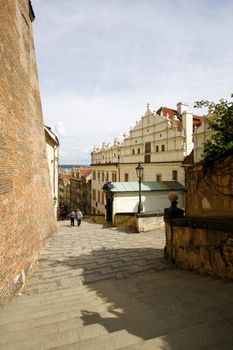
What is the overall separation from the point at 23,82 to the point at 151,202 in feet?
47.2

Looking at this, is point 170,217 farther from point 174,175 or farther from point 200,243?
point 174,175

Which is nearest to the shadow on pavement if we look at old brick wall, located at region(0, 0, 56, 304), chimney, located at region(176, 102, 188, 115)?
old brick wall, located at region(0, 0, 56, 304)

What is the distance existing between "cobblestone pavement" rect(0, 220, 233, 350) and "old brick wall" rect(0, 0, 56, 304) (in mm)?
719

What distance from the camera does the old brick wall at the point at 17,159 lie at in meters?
5.88

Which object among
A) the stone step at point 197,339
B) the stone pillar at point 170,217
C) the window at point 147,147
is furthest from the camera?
the window at point 147,147

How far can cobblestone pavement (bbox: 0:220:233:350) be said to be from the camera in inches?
119

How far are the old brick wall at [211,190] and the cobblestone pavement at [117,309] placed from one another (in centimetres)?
168

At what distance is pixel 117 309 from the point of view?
4430 mm

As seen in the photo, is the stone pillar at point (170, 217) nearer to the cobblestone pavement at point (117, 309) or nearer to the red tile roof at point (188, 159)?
the cobblestone pavement at point (117, 309)

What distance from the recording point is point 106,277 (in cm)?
725

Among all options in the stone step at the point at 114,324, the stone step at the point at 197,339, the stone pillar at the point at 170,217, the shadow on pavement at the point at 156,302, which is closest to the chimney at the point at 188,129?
the stone pillar at the point at 170,217

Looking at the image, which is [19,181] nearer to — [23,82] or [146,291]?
[23,82]

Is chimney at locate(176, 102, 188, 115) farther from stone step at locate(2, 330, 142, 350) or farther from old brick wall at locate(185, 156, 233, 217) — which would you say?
stone step at locate(2, 330, 142, 350)

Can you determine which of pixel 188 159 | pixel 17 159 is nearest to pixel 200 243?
pixel 17 159
